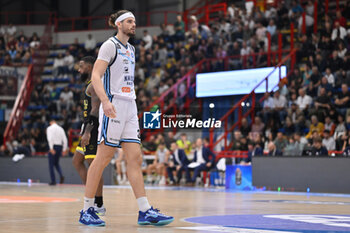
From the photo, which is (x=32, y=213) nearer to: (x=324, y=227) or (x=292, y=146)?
(x=324, y=227)

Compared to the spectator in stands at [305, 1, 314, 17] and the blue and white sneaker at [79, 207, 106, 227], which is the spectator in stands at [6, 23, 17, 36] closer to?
the spectator in stands at [305, 1, 314, 17]

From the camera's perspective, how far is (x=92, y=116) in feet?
26.7

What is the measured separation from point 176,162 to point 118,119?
13.5 meters

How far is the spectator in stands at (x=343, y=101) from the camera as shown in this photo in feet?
59.9

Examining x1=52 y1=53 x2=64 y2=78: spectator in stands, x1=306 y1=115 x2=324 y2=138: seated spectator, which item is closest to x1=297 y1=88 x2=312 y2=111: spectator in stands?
x1=306 y1=115 x2=324 y2=138: seated spectator

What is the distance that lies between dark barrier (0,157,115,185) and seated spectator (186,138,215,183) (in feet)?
8.50

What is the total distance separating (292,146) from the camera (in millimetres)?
17391

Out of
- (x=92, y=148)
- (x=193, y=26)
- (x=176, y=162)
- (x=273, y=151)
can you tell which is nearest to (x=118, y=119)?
(x=92, y=148)

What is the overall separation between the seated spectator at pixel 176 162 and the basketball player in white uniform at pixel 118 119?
13.1m

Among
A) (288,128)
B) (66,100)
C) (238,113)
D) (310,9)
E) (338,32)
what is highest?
(310,9)

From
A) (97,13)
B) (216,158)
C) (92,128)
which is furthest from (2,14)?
(92,128)

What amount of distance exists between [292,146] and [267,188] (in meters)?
1.29

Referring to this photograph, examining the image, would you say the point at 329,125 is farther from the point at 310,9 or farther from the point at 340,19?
the point at 310,9

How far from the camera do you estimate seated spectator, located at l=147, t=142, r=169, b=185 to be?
20.7 meters
